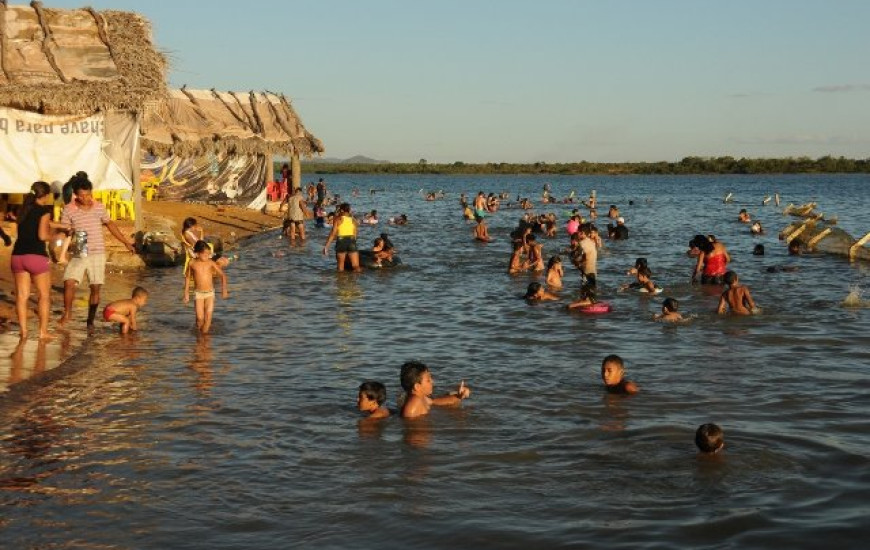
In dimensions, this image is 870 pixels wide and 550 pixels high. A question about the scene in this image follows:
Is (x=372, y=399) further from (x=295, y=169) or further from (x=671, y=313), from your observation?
(x=295, y=169)

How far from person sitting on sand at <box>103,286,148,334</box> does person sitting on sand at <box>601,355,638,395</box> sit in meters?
6.66

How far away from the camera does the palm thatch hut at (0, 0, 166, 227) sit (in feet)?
62.9

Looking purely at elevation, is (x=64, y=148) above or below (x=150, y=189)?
above

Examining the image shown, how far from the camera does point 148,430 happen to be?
9.48 meters

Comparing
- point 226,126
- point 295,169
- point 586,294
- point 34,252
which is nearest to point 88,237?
point 34,252

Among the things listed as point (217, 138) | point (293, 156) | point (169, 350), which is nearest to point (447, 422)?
point (169, 350)

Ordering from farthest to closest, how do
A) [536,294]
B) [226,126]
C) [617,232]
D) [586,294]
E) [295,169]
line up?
1. [295,169]
2. [226,126]
3. [617,232]
4. [536,294]
5. [586,294]

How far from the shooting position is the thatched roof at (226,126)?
3172 cm

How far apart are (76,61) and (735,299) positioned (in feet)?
43.0

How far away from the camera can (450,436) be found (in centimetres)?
950

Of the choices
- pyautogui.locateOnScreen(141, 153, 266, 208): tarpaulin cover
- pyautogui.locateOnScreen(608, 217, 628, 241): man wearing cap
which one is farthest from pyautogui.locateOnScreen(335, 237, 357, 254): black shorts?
pyautogui.locateOnScreen(141, 153, 266, 208): tarpaulin cover

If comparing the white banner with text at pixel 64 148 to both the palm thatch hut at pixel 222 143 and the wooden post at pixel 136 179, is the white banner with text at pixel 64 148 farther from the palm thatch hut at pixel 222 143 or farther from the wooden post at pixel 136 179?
the palm thatch hut at pixel 222 143

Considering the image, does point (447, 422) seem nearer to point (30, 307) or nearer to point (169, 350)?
point (169, 350)

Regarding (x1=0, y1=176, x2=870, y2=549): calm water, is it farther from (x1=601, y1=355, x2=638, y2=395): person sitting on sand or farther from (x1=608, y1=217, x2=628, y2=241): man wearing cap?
(x1=608, y1=217, x2=628, y2=241): man wearing cap
